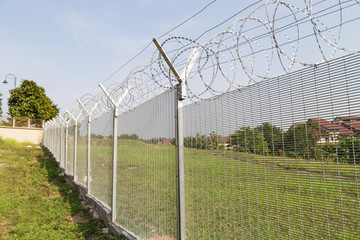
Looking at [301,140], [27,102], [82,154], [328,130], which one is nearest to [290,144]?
[301,140]

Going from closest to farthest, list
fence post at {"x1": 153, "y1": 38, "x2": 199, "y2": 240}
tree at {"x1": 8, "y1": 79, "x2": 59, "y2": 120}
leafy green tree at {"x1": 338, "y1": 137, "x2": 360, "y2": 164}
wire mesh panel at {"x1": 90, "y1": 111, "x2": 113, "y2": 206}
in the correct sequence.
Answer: leafy green tree at {"x1": 338, "y1": 137, "x2": 360, "y2": 164}, fence post at {"x1": 153, "y1": 38, "x2": 199, "y2": 240}, wire mesh panel at {"x1": 90, "y1": 111, "x2": 113, "y2": 206}, tree at {"x1": 8, "y1": 79, "x2": 59, "y2": 120}

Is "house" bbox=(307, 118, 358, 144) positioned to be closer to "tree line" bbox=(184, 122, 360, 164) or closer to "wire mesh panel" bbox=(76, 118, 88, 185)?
"tree line" bbox=(184, 122, 360, 164)

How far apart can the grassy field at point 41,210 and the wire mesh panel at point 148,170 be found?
1.05 m

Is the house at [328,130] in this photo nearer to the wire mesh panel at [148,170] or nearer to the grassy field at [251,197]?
the grassy field at [251,197]

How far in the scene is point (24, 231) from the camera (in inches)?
203

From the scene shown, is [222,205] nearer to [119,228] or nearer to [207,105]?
[207,105]

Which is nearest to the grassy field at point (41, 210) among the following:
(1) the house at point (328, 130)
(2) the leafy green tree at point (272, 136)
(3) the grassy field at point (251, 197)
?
(3) the grassy field at point (251, 197)

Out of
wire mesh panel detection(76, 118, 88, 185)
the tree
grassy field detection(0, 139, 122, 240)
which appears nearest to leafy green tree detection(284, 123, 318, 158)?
grassy field detection(0, 139, 122, 240)

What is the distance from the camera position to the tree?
97.1 feet

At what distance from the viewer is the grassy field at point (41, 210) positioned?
507 centimetres

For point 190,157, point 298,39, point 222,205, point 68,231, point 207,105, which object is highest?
point 298,39

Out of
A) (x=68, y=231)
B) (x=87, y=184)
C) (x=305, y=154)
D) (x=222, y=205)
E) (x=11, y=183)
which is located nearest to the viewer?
(x=305, y=154)

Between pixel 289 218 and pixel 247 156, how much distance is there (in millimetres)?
524

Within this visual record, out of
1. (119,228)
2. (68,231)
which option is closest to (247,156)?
(119,228)
